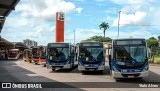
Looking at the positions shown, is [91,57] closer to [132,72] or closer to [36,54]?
[132,72]

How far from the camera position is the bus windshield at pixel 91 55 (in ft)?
87.2

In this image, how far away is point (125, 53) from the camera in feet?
67.2

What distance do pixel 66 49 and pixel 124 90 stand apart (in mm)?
15069

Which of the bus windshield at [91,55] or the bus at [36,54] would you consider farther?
the bus at [36,54]

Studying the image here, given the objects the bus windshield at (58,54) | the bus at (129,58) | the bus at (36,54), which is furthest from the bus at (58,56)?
the bus at (36,54)

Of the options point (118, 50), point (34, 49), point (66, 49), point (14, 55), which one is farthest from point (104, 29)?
point (118, 50)

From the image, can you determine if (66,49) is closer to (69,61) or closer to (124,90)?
(69,61)

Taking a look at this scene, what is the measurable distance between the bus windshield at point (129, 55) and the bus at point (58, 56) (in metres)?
9.62

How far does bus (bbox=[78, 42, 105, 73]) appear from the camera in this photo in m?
26.5

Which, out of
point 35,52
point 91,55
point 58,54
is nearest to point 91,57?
point 91,55

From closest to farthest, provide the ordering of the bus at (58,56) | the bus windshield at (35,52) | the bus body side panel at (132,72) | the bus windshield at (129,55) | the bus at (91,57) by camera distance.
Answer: the bus body side panel at (132,72) → the bus windshield at (129,55) → the bus at (91,57) → the bus at (58,56) → the bus windshield at (35,52)

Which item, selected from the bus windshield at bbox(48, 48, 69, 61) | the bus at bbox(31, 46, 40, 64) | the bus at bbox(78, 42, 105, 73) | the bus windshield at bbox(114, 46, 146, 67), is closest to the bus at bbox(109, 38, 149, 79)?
the bus windshield at bbox(114, 46, 146, 67)

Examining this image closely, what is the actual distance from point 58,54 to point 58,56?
212 mm

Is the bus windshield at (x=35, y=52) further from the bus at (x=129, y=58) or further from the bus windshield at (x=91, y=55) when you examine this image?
the bus at (x=129, y=58)
